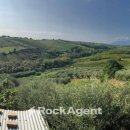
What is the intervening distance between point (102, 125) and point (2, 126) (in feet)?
24.7

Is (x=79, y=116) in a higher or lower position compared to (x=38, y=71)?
higher

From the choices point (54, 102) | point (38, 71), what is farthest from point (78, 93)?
point (38, 71)

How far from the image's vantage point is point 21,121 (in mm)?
18312

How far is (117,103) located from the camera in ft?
73.7

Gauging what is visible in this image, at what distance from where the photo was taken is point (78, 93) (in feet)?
72.5

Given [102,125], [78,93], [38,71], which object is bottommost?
[38,71]

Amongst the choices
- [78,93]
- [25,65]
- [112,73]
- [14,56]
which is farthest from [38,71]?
[78,93]

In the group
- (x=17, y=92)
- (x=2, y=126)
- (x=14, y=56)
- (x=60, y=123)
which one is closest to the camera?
(x=2, y=126)

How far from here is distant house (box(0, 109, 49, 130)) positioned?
1692 centimetres

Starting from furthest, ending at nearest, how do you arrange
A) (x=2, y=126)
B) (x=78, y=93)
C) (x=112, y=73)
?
(x=112, y=73)
(x=78, y=93)
(x=2, y=126)

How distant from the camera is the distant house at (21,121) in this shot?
16.9 metres

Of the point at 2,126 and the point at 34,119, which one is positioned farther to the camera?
the point at 34,119

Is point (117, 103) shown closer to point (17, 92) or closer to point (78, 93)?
point (78, 93)

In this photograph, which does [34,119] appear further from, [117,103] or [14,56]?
[14,56]
